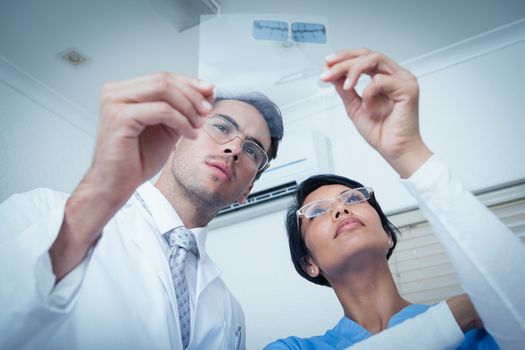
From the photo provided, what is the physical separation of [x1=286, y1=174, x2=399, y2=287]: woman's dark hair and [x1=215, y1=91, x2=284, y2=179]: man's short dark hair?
231 millimetres

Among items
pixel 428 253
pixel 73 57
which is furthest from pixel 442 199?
pixel 73 57

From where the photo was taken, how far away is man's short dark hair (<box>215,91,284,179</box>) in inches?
42.9

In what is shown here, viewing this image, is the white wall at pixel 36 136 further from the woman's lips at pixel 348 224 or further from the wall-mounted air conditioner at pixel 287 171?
the woman's lips at pixel 348 224

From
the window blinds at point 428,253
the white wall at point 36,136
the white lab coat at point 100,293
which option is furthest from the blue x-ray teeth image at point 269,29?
the white wall at point 36,136

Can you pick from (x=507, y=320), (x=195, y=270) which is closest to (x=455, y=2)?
(x=507, y=320)

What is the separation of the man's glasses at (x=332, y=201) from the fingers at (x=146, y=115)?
34.5 inches

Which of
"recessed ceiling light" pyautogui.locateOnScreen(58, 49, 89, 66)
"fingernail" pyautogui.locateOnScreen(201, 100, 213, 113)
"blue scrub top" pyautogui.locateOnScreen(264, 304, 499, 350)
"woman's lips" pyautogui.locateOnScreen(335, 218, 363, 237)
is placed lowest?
"blue scrub top" pyautogui.locateOnScreen(264, 304, 499, 350)

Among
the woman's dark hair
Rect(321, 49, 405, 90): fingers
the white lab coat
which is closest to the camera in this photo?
the white lab coat

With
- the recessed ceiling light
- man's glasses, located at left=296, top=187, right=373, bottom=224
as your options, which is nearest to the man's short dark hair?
man's glasses, located at left=296, top=187, right=373, bottom=224

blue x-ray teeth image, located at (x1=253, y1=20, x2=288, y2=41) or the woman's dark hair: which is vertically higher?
blue x-ray teeth image, located at (x1=253, y1=20, x2=288, y2=41)

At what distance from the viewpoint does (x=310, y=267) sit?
1471mm

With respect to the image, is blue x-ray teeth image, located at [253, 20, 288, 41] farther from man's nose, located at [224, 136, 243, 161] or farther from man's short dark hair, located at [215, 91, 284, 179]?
man's nose, located at [224, 136, 243, 161]

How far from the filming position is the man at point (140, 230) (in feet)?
1.96

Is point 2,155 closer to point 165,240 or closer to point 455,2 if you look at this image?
point 165,240
